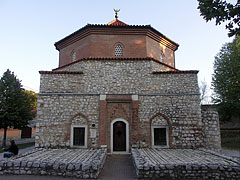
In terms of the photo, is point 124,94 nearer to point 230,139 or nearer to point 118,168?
point 118,168

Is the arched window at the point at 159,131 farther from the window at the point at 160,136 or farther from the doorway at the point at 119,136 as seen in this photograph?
the doorway at the point at 119,136

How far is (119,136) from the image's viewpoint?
10516mm

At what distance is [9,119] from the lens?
1631cm

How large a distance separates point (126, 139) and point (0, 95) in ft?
44.1

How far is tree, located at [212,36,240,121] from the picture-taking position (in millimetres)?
18594

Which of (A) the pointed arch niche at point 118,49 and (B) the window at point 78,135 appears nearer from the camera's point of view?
(B) the window at point 78,135

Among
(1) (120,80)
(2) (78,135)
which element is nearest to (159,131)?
(1) (120,80)

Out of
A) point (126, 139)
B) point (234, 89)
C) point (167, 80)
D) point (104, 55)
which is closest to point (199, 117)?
point (167, 80)

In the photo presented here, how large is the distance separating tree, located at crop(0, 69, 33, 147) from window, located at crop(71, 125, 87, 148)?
901cm

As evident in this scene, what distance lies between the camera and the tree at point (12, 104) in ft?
53.7

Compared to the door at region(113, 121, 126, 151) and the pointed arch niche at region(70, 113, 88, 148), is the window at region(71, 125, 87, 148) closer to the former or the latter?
the pointed arch niche at region(70, 113, 88, 148)

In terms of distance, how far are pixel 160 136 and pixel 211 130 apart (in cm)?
311

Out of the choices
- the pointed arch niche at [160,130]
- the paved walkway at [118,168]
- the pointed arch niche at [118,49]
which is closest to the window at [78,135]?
the paved walkway at [118,168]

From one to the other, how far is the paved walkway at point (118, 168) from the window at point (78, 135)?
1.88m
